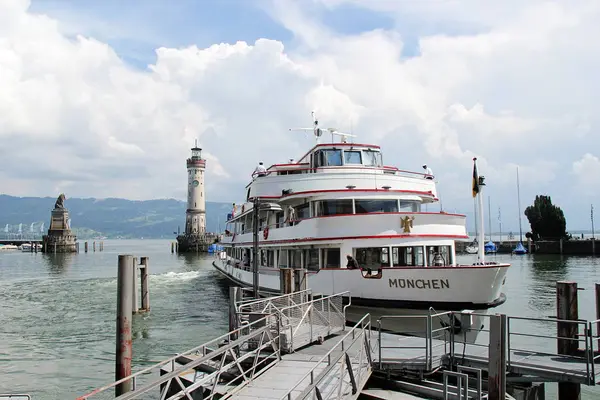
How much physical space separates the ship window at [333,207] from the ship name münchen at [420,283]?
4.44 metres

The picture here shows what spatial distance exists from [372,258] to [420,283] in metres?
2.69

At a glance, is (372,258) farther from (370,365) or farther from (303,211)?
(370,365)

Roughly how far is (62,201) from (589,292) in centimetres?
10435

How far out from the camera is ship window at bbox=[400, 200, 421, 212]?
77.8 ft

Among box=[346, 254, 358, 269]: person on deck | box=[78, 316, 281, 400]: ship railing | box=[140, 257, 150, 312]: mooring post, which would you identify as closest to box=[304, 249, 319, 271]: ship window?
box=[346, 254, 358, 269]: person on deck

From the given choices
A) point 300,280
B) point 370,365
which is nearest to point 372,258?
point 300,280

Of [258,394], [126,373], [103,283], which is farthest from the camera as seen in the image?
[103,283]

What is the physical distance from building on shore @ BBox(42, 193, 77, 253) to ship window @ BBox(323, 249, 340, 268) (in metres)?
104

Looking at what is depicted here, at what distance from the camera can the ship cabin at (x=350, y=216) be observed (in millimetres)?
20578

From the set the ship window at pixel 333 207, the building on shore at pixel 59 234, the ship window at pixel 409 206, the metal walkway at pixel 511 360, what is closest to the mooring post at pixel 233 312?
the metal walkway at pixel 511 360

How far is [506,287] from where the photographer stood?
43375mm

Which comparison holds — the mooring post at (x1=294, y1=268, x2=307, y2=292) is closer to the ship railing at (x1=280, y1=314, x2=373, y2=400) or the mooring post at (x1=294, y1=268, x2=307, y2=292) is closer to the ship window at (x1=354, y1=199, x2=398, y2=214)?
the ship window at (x1=354, y1=199, x2=398, y2=214)

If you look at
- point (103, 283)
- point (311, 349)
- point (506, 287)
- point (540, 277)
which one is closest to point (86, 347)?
point (311, 349)

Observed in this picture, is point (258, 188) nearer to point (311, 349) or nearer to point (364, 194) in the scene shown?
point (364, 194)
